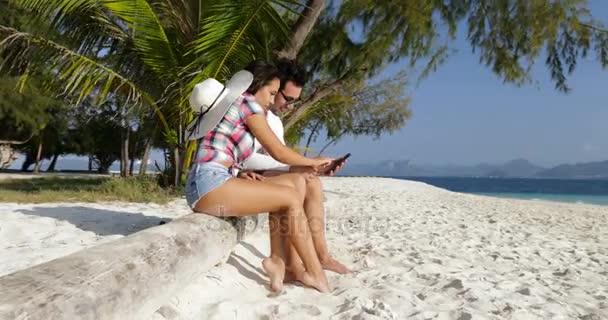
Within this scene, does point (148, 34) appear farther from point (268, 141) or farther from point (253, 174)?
point (268, 141)

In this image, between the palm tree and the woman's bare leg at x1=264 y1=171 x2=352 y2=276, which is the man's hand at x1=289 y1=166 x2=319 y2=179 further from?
the palm tree

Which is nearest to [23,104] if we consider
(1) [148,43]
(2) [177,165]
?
(2) [177,165]

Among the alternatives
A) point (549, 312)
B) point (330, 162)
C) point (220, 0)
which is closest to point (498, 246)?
point (549, 312)

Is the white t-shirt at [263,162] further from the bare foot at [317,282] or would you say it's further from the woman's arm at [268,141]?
the bare foot at [317,282]

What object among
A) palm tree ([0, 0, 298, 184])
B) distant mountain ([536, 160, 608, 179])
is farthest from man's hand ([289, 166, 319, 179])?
distant mountain ([536, 160, 608, 179])

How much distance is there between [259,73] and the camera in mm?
2545

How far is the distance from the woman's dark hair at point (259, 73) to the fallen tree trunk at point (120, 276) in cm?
84

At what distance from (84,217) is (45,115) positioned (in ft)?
57.9

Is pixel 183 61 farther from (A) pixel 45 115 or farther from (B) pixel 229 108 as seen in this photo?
A: (A) pixel 45 115

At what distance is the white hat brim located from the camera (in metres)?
2.36

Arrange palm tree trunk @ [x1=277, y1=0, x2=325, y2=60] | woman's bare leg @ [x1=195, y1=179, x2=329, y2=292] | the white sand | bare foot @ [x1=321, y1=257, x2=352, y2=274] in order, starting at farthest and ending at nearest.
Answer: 1. palm tree trunk @ [x1=277, y1=0, x2=325, y2=60]
2. bare foot @ [x1=321, y1=257, x2=352, y2=274]
3. woman's bare leg @ [x1=195, y1=179, x2=329, y2=292]
4. the white sand

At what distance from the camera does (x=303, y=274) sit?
8.25 ft

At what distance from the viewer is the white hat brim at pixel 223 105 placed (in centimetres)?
236

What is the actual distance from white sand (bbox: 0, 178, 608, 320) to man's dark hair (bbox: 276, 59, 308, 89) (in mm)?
1296
